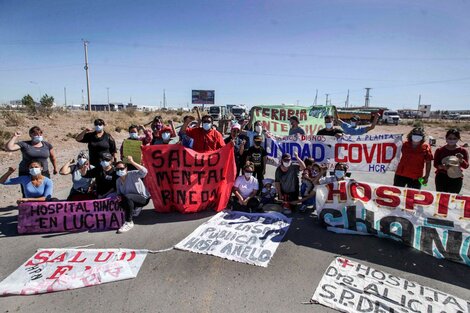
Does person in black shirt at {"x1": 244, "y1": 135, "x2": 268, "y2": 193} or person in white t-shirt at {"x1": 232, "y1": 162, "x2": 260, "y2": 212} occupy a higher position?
person in black shirt at {"x1": 244, "y1": 135, "x2": 268, "y2": 193}

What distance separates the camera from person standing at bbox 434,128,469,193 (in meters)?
4.61

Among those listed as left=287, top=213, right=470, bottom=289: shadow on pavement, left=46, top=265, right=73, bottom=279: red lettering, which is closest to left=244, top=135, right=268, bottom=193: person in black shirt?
left=287, top=213, right=470, bottom=289: shadow on pavement

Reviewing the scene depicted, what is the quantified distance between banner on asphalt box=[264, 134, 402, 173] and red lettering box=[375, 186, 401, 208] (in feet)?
6.01

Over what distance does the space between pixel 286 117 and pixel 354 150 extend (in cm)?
447

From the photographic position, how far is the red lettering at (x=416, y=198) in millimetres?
4285

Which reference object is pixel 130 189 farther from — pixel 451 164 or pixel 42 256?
pixel 451 164

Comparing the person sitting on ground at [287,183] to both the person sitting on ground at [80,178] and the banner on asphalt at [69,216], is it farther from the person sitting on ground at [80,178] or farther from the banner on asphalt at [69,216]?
the person sitting on ground at [80,178]

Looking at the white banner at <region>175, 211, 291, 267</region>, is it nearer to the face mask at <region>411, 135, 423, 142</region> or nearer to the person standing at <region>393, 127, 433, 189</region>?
the person standing at <region>393, 127, 433, 189</region>

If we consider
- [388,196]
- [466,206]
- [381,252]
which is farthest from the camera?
[388,196]

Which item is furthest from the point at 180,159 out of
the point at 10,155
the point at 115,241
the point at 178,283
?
the point at 10,155

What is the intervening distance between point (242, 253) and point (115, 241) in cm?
211

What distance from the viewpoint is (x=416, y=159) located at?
506 cm

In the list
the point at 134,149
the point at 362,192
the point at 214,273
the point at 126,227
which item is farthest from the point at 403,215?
the point at 134,149

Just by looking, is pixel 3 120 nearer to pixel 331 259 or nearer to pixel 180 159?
pixel 180 159
